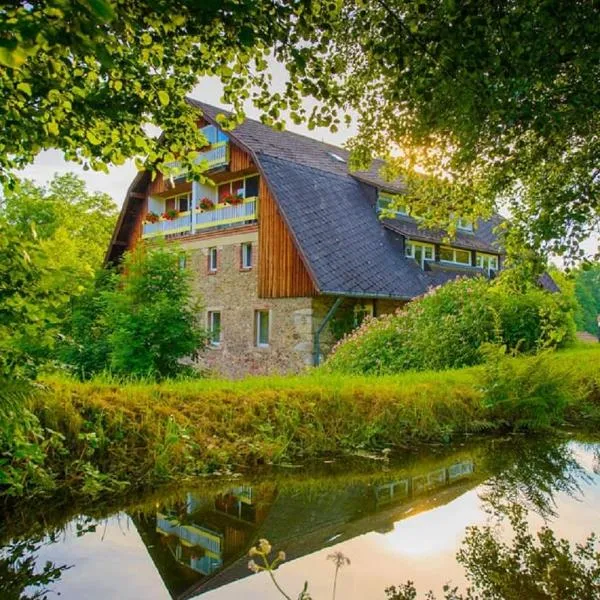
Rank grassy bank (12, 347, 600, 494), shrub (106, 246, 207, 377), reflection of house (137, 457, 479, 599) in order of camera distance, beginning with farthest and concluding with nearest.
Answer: shrub (106, 246, 207, 377) < grassy bank (12, 347, 600, 494) < reflection of house (137, 457, 479, 599)

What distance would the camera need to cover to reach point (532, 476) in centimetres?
528

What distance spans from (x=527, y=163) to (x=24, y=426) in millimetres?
6821

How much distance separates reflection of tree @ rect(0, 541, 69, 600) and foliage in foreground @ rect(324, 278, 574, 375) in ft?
29.0

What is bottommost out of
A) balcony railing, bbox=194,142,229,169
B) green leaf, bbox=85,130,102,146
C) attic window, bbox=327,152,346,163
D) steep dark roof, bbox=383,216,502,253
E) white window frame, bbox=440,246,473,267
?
green leaf, bbox=85,130,102,146

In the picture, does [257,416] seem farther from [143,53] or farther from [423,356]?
[423,356]

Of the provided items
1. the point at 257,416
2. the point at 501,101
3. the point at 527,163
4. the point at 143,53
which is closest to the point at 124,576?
the point at 257,416

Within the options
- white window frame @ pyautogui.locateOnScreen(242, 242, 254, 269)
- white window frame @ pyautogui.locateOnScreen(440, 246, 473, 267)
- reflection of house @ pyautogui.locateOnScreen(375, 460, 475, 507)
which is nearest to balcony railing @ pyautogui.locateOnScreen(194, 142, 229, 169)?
white window frame @ pyautogui.locateOnScreen(242, 242, 254, 269)

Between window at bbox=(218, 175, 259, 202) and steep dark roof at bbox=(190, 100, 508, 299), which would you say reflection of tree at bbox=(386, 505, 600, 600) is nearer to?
steep dark roof at bbox=(190, 100, 508, 299)

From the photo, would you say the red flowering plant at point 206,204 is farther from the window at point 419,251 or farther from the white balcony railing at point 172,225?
the window at point 419,251

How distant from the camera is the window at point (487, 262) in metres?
26.3

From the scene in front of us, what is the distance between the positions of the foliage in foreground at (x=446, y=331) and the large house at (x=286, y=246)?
162 inches

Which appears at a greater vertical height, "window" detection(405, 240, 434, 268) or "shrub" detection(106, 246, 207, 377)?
"window" detection(405, 240, 434, 268)

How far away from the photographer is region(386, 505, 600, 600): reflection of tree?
294 centimetres

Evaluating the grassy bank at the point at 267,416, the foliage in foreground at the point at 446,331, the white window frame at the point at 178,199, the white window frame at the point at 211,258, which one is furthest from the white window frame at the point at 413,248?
the grassy bank at the point at 267,416
